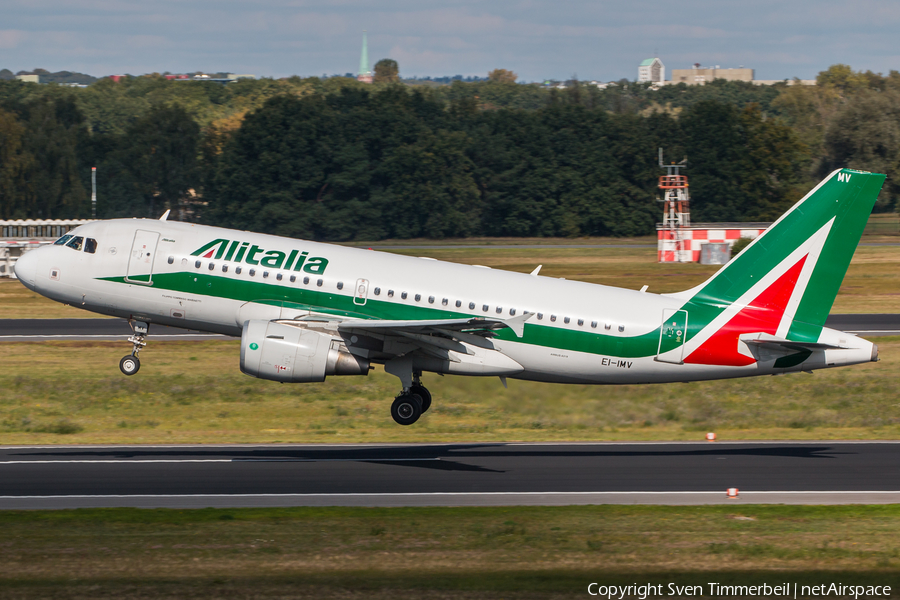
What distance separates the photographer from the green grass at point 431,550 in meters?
17.0

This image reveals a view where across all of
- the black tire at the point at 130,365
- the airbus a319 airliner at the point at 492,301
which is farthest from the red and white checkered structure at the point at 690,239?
the black tire at the point at 130,365

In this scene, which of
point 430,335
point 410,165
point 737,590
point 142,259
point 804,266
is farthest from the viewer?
point 410,165

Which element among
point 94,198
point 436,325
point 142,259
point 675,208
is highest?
point 675,208

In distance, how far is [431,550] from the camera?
62.4ft

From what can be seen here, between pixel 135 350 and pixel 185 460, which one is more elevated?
pixel 135 350

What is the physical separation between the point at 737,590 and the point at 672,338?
1317 cm

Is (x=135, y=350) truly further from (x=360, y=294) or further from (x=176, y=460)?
(x=360, y=294)

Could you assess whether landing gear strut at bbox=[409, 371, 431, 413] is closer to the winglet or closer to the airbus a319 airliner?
the airbus a319 airliner

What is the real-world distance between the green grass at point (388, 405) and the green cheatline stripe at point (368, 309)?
2615mm

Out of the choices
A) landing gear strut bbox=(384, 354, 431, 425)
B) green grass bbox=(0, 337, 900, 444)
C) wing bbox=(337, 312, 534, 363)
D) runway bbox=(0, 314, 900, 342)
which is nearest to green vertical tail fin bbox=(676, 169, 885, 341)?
green grass bbox=(0, 337, 900, 444)

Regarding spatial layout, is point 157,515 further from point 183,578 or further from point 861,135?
point 861,135

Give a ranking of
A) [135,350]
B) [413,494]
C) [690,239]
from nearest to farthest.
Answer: [413,494] < [135,350] < [690,239]

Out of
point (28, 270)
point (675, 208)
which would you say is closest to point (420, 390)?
point (28, 270)

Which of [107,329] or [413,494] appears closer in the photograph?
[413,494]
